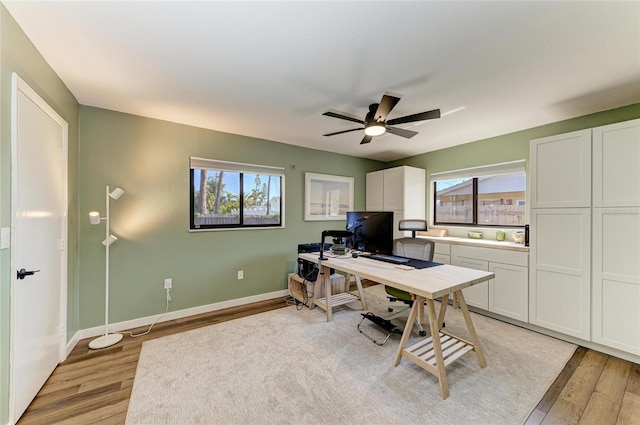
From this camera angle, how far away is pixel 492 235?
368cm

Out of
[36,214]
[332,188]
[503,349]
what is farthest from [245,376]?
[332,188]

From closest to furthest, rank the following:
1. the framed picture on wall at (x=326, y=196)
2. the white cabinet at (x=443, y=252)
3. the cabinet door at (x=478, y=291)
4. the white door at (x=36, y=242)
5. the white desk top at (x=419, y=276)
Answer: the white door at (x=36, y=242)
the white desk top at (x=419, y=276)
the cabinet door at (x=478, y=291)
the white cabinet at (x=443, y=252)
the framed picture on wall at (x=326, y=196)

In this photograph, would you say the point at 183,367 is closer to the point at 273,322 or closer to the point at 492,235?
the point at 273,322

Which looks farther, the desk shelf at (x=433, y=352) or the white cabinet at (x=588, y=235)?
the white cabinet at (x=588, y=235)

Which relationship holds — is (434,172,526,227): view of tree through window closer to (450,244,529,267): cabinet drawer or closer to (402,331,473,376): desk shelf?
(450,244,529,267): cabinet drawer

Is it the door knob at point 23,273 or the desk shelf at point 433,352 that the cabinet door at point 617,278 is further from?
the door knob at point 23,273

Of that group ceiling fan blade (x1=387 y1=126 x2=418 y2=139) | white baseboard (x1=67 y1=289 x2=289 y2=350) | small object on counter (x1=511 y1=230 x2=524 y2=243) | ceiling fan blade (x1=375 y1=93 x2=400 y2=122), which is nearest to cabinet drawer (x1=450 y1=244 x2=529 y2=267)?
small object on counter (x1=511 y1=230 x2=524 y2=243)

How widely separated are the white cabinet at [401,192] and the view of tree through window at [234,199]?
1.94 m

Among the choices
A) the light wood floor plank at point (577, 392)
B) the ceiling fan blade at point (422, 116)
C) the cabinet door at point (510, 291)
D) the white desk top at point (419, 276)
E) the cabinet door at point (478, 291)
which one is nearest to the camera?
the light wood floor plank at point (577, 392)

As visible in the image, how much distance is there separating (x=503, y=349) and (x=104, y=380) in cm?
343

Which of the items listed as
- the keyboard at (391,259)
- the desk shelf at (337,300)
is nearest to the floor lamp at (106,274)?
the desk shelf at (337,300)

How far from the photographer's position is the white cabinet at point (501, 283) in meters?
2.82

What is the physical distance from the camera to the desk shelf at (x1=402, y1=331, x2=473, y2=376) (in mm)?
1919

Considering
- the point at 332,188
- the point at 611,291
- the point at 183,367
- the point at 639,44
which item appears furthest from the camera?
the point at 332,188
